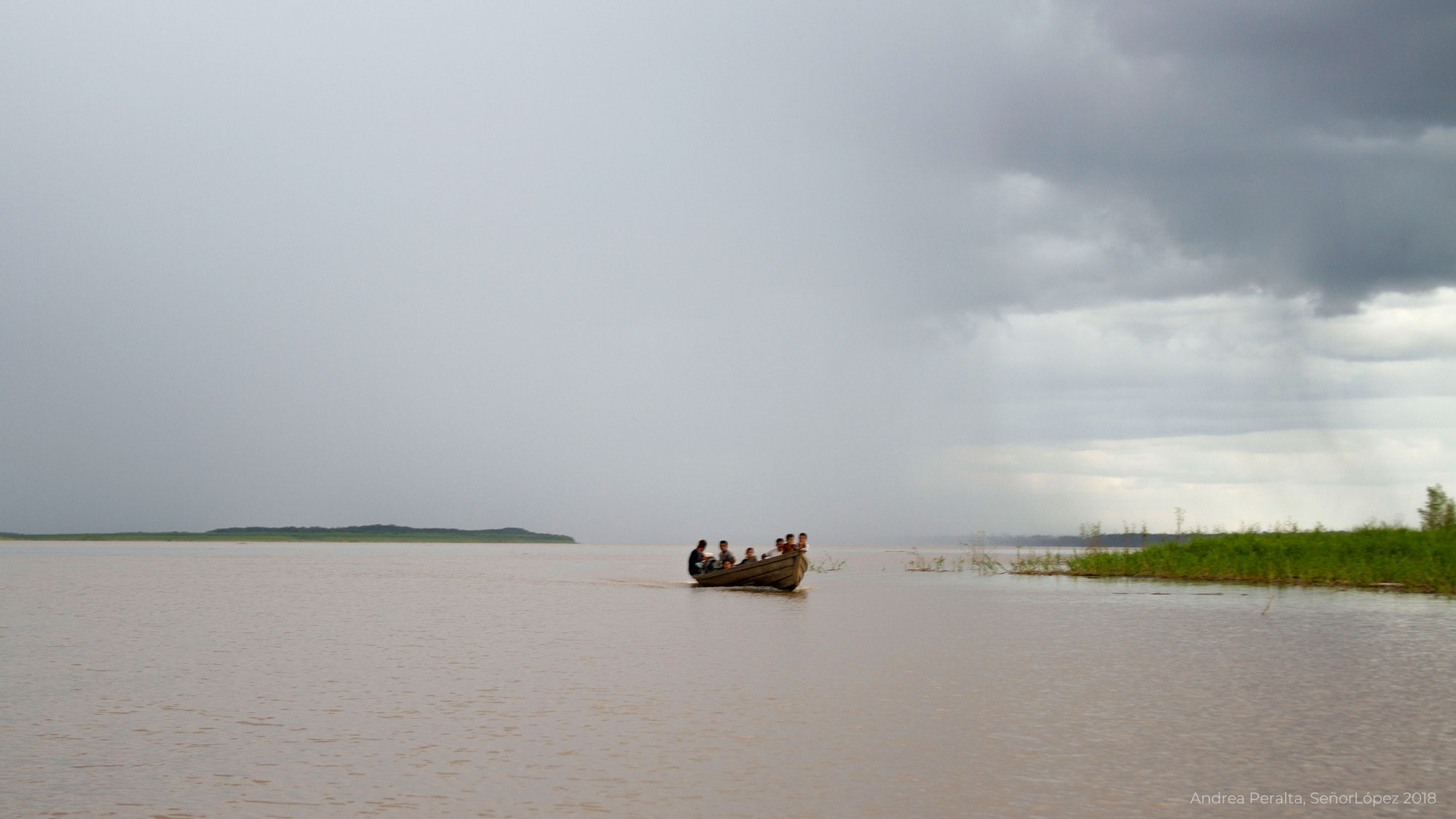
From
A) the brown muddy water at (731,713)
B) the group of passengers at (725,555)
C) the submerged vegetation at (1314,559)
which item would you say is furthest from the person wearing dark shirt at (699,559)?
the submerged vegetation at (1314,559)

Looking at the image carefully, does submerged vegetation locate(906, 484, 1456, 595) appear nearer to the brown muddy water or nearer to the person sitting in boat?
the brown muddy water

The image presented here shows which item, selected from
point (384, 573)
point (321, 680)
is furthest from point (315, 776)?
point (384, 573)

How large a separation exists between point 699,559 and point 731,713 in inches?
1228

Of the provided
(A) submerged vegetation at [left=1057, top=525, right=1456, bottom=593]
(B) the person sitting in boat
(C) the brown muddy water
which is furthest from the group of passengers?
(A) submerged vegetation at [left=1057, top=525, right=1456, bottom=593]

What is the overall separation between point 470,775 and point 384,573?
57.0 meters

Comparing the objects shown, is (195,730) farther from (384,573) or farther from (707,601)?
(384,573)

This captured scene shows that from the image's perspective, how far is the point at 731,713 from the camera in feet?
49.2

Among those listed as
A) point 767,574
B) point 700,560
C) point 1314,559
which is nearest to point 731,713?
point 767,574

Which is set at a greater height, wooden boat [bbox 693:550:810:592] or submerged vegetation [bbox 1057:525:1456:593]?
submerged vegetation [bbox 1057:525:1456:593]

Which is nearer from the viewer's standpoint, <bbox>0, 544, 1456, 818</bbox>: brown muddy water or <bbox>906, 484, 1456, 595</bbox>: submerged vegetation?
<bbox>0, 544, 1456, 818</bbox>: brown muddy water

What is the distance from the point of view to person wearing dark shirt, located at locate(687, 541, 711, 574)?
4553 centimetres

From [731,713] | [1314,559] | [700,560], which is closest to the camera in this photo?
[731,713]

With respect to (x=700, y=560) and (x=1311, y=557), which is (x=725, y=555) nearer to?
(x=700, y=560)

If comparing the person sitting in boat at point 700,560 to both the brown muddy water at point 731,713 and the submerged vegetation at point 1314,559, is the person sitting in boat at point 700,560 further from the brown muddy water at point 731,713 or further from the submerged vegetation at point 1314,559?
the submerged vegetation at point 1314,559
